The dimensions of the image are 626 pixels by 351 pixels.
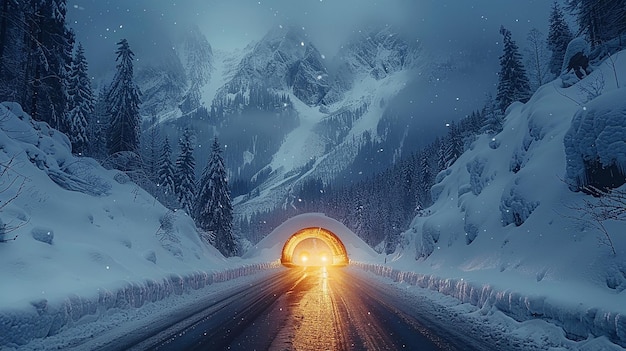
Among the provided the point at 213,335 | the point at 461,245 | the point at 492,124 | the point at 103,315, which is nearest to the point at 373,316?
the point at 213,335

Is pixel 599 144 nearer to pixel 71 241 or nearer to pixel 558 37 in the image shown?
pixel 71 241

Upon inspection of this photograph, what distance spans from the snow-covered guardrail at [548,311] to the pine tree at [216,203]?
117 feet

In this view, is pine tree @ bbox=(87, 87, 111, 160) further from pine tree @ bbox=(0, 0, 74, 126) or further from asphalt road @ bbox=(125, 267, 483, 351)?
asphalt road @ bbox=(125, 267, 483, 351)

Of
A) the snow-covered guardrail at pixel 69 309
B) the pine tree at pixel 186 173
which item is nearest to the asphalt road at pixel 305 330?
the snow-covered guardrail at pixel 69 309

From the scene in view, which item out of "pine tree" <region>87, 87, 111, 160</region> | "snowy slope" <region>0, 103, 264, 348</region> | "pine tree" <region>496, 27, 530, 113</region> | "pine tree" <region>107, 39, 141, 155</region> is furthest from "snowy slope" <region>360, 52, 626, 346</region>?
"pine tree" <region>87, 87, 111, 160</region>

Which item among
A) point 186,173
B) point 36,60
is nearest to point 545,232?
point 36,60

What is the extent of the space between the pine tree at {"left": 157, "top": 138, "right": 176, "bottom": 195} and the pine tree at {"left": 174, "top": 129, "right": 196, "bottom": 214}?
0.81 metres

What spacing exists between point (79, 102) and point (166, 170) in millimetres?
11602

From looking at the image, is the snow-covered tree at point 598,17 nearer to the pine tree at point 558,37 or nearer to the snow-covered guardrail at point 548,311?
the pine tree at point 558,37

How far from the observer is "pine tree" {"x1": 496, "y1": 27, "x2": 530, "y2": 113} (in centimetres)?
4031

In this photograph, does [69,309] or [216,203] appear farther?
[216,203]

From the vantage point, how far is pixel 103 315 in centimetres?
889

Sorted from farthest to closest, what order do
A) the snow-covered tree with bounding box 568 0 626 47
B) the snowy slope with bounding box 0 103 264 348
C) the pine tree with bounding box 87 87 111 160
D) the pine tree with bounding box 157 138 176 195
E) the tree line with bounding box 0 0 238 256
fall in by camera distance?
the pine tree with bounding box 87 87 111 160, the pine tree with bounding box 157 138 176 195, the snow-covered tree with bounding box 568 0 626 47, the tree line with bounding box 0 0 238 256, the snowy slope with bounding box 0 103 264 348

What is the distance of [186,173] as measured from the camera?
168 feet
